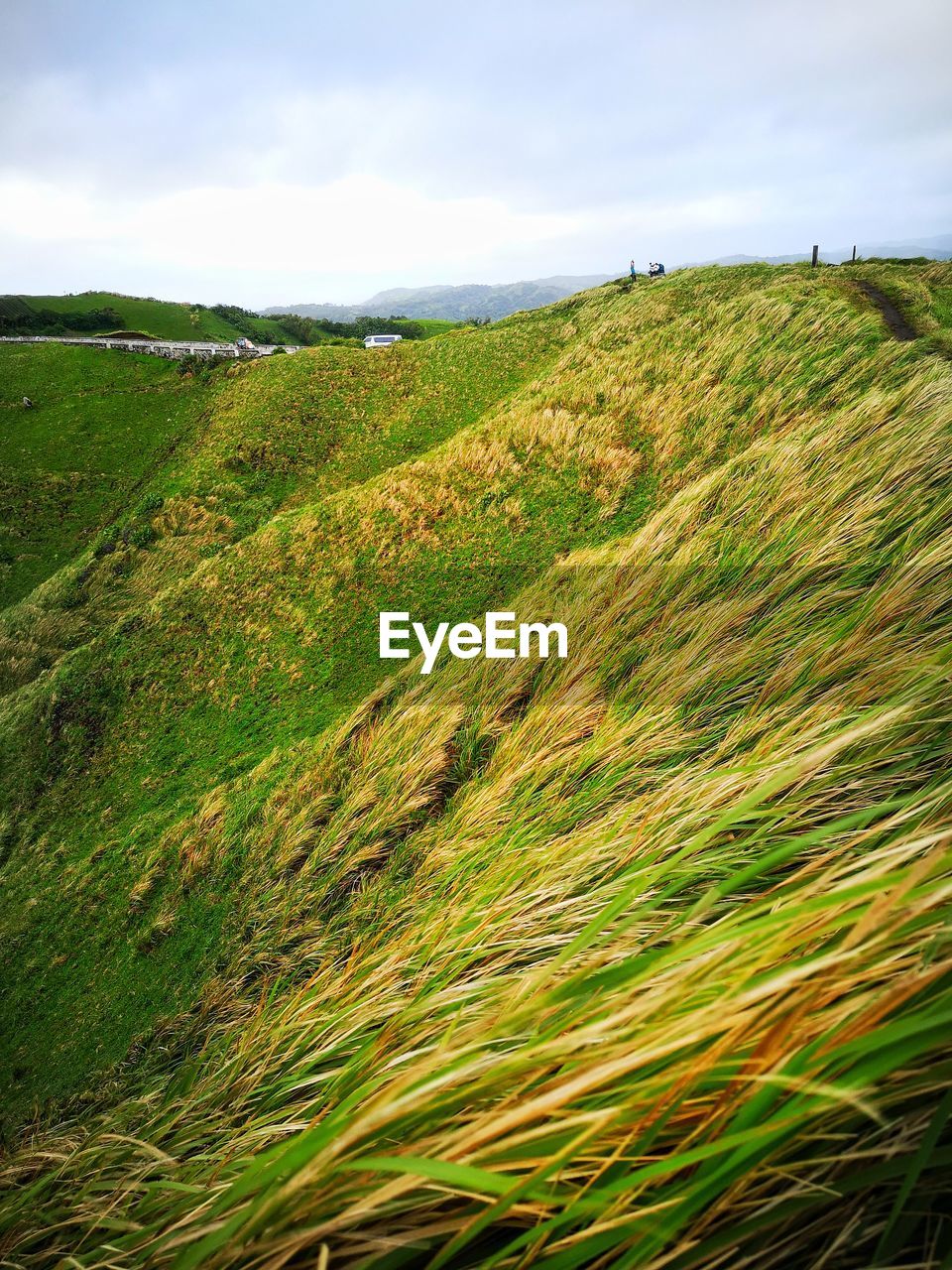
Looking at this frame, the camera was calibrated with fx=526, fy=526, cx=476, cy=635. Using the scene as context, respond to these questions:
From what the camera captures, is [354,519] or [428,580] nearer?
[428,580]

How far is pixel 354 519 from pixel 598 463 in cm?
496

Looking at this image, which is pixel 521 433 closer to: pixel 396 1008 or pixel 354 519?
pixel 354 519

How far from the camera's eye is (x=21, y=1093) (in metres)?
4.61

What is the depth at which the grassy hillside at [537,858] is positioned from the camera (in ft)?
3.17

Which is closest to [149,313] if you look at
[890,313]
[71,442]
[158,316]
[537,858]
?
[158,316]

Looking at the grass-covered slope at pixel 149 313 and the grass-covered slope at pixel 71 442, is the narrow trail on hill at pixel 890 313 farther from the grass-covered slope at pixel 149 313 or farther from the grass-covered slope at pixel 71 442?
the grass-covered slope at pixel 149 313

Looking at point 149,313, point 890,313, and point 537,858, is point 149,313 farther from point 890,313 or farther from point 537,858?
point 537,858

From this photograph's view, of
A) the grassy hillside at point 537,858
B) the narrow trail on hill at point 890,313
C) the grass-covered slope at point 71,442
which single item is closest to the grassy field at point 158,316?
the grass-covered slope at point 71,442

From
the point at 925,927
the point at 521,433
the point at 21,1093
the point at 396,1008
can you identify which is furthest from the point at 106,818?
the point at 521,433

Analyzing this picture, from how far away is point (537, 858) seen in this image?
8.20ft

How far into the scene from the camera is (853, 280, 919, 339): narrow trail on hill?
874 cm

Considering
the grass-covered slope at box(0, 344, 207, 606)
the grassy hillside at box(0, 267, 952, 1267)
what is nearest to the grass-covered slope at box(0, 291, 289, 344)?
the grass-covered slope at box(0, 344, 207, 606)

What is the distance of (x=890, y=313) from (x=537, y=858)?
12.7 meters

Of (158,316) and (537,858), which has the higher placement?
(158,316)
